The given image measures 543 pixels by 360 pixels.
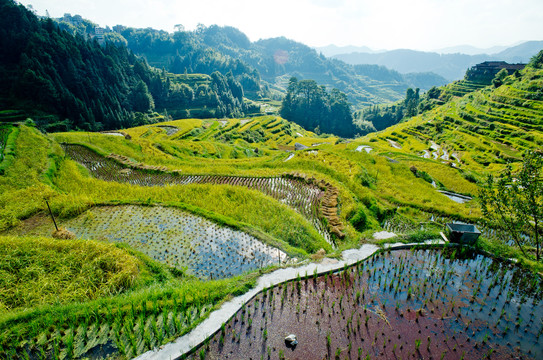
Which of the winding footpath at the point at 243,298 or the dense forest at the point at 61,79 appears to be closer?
the winding footpath at the point at 243,298

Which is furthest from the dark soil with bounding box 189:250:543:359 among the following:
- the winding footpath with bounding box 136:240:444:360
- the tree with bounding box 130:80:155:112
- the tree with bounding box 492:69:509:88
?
the tree with bounding box 130:80:155:112

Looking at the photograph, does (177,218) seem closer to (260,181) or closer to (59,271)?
(59,271)

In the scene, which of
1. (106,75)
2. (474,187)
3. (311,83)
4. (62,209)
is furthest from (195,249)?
→ (311,83)

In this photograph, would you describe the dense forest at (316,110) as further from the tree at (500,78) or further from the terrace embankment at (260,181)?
the terrace embankment at (260,181)

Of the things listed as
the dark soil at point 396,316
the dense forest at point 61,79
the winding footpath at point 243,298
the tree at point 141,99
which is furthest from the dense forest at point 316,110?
the dark soil at point 396,316

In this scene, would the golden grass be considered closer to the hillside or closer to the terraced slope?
the hillside

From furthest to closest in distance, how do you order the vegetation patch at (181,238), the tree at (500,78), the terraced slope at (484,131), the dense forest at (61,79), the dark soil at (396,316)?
the tree at (500,78), the dense forest at (61,79), the terraced slope at (484,131), the vegetation patch at (181,238), the dark soil at (396,316)
